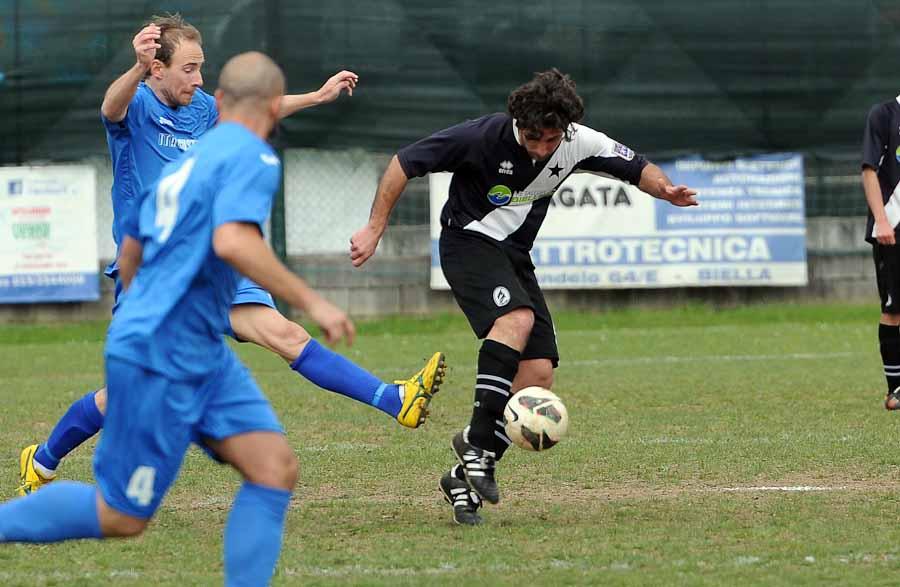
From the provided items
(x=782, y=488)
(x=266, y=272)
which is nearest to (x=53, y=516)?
(x=266, y=272)

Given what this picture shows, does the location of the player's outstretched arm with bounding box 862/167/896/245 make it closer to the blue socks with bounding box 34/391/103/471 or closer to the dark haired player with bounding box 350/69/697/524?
the dark haired player with bounding box 350/69/697/524

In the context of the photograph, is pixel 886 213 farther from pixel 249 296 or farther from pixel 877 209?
pixel 249 296

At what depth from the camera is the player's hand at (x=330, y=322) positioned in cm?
389

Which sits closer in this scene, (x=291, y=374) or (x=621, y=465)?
(x=621, y=465)

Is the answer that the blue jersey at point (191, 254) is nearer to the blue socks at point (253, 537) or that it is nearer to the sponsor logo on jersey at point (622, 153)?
the blue socks at point (253, 537)

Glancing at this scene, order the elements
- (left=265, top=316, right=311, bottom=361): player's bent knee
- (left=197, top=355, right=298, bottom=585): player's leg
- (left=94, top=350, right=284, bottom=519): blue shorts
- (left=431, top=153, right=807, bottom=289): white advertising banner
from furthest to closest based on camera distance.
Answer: (left=431, top=153, right=807, bottom=289): white advertising banner → (left=265, top=316, right=311, bottom=361): player's bent knee → (left=197, top=355, right=298, bottom=585): player's leg → (left=94, top=350, right=284, bottom=519): blue shorts

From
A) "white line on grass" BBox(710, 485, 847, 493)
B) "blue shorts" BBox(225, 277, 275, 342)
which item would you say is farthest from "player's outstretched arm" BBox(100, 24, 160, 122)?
"white line on grass" BBox(710, 485, 847, 493)

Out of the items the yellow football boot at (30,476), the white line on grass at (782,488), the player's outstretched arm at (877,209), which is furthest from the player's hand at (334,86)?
the player's outstretched arm at (877,209)

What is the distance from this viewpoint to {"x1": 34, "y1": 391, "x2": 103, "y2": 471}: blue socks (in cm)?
644

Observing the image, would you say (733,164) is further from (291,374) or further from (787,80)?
(291,374)

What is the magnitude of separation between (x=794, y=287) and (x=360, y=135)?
17.1 feet

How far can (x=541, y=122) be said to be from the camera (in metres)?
5.90

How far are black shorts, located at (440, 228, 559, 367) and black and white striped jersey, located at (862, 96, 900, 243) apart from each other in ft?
12.1

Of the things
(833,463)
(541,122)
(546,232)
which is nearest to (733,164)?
(546,232)
